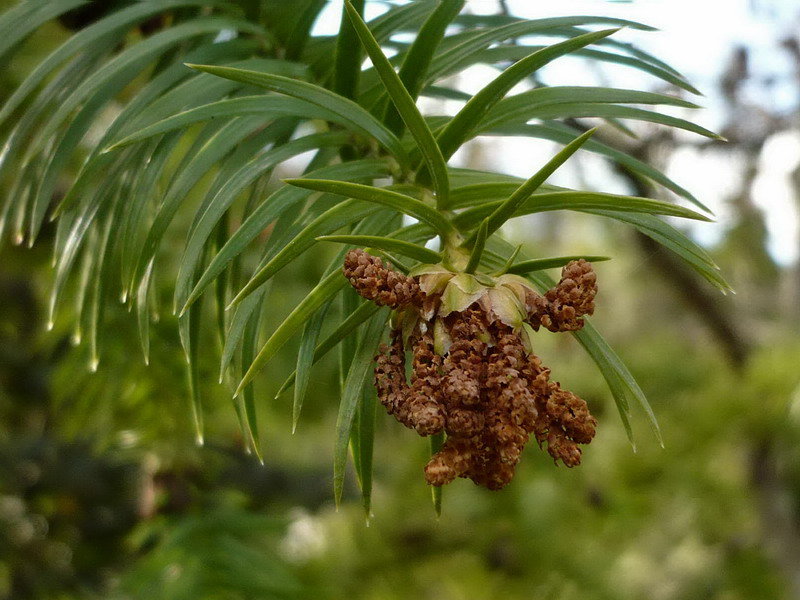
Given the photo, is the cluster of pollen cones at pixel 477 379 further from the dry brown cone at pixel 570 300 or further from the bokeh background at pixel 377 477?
the bokeh background at pixel 377 477

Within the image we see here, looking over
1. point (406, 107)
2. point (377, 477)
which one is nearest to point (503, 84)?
point (406, 107)

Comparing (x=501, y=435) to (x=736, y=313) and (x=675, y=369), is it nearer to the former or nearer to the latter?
(x=675, y=369)

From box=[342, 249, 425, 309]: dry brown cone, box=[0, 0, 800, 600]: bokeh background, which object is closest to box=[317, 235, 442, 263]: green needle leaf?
box=[342, 249, 425, 309]: dry brown cone

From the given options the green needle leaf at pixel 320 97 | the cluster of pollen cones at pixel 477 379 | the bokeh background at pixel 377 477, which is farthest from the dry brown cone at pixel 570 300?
the bokeh background at pixel 377 477

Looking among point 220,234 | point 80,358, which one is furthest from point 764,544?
point 220,234

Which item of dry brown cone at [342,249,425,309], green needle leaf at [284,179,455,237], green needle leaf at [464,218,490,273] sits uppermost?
green needle leaf at [284,179,455,237]

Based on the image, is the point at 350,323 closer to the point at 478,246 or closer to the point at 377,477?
the point at 478,246

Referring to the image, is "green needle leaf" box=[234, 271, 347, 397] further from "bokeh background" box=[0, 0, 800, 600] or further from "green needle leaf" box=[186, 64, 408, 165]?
"bokeh background" box=[0, 0, 800, 600]
